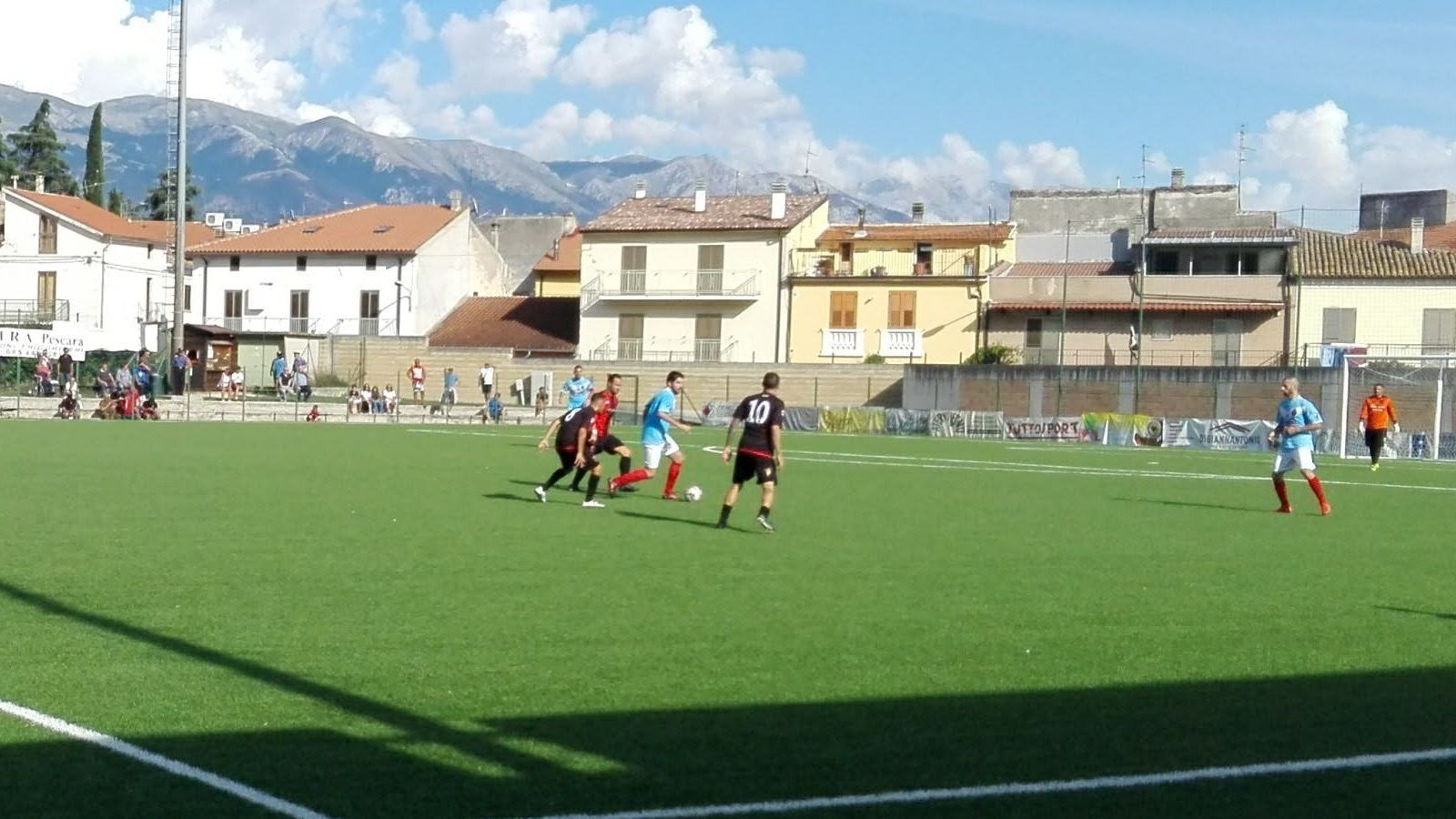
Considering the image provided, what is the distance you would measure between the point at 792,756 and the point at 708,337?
63.9m

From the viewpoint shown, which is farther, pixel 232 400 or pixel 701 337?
pixel 701 337

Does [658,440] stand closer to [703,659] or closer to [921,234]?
[703,659]

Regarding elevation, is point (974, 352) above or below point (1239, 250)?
below

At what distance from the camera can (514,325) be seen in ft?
248

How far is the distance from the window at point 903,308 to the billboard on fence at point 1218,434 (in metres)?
22.3

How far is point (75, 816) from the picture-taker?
6055 millimetres

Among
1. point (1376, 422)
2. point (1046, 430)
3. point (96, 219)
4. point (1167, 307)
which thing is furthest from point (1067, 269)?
point (96, 219)

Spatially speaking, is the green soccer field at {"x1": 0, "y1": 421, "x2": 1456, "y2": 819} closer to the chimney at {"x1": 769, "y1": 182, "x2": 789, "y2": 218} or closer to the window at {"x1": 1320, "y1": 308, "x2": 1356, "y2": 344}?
the window at {"x1": 1320, "y1": 308, "x2": 1356, "y2": 344}

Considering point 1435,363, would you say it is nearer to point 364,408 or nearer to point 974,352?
point 974,352

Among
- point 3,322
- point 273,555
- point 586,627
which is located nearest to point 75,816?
point 586,627

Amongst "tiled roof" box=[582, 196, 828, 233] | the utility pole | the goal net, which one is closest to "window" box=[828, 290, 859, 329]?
"tiled roof" box=[582, 196, 828, 233]

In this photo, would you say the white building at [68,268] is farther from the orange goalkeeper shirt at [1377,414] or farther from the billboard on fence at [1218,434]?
the orange goalkeeper shirt at [1377,414]

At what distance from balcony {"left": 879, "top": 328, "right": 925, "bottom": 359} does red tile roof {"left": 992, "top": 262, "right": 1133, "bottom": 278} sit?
13.9 ft

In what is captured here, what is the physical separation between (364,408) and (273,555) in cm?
4105
